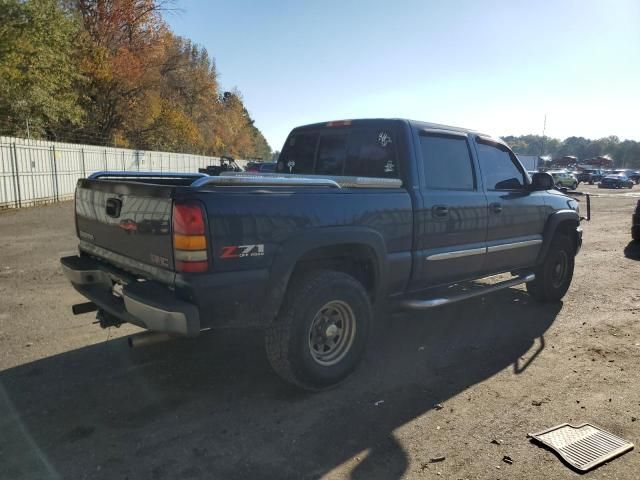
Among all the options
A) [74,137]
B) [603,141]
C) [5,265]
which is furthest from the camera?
[603,141]

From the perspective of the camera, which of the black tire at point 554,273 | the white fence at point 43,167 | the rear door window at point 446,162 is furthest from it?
the white fence at point 43,167

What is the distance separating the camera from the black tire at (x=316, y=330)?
3.42 m

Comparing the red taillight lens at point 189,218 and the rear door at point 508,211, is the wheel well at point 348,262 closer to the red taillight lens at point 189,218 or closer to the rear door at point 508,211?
the red taillight lens at point 189,218

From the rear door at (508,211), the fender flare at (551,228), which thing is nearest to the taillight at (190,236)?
the rear door at (508,211)

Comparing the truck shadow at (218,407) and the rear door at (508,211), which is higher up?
the rear door at (508,211)

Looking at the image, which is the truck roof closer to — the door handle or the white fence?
the door handle

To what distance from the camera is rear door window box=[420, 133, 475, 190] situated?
4406mm

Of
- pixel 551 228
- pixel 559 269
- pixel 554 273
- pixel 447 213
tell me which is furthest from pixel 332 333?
pixel 559 269

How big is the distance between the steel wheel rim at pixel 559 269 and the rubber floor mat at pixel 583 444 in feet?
10.5

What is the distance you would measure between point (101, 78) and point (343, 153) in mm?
32825

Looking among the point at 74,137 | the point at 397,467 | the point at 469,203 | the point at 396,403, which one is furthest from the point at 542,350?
the point at 74,137

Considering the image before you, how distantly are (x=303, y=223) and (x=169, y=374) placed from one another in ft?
5.71

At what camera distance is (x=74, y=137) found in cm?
3027

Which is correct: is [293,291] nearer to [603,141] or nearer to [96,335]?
[96,335]
